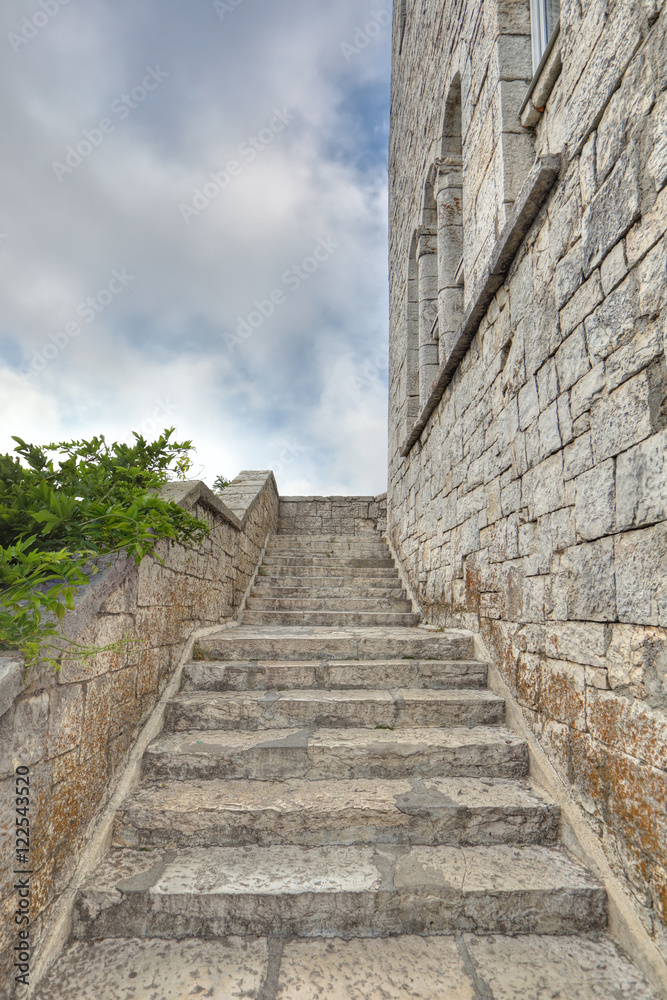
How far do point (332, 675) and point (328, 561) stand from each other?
9.60ft

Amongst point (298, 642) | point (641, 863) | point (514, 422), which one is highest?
point (514, 422)

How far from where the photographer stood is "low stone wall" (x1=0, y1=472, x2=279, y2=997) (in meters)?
1.45

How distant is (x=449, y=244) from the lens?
472 centimetres

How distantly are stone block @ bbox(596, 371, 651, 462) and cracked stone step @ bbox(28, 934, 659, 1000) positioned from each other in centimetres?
161

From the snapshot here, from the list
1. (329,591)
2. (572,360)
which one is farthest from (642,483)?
(329,591)

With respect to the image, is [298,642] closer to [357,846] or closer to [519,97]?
[357,846]

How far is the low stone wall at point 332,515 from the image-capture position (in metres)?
7.52

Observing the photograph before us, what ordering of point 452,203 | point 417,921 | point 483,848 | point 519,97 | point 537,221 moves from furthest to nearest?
point 452,203
point 519,97
point 537,221
point 483,848
point 417,921

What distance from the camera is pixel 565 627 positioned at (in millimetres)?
2053

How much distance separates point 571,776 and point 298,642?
5.52 ft

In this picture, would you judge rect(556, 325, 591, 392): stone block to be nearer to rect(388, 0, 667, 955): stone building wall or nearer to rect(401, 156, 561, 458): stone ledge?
rect(388, 0, 667, 955): stone building wall

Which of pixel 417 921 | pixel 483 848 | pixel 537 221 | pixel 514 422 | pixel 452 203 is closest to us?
pixel 417 921

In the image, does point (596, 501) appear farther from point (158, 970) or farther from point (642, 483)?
point (158, 970)

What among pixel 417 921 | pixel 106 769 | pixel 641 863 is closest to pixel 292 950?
pixel 417 921
